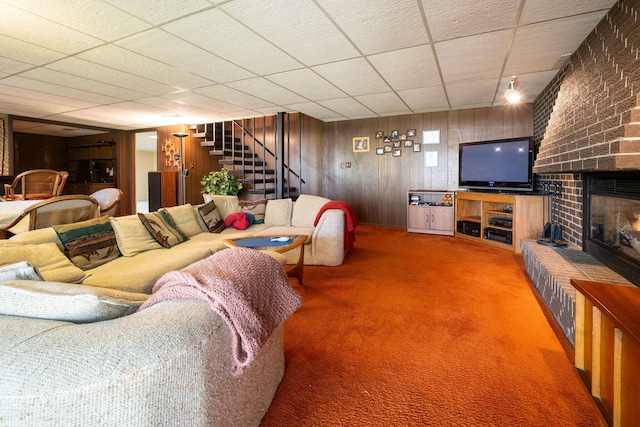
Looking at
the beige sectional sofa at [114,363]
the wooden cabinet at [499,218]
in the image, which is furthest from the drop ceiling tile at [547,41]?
Answer: the beige sectional sofa at [114,363]

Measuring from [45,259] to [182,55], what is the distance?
2222mm

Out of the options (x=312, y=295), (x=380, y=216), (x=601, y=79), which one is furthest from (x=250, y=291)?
(x=380, y=216)

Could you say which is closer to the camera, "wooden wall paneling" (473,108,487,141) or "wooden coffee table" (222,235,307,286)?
"wooden coffee table" (222,235,307,286)

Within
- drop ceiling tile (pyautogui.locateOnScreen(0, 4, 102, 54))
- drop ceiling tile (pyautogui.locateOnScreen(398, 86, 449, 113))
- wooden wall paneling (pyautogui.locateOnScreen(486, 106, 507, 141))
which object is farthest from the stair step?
wooden wall paneling (pyautogui.locateOnScreen(486, 106, 507, 141))

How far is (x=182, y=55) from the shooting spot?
318cm

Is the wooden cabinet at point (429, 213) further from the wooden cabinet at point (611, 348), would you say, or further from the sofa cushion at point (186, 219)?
the wooden cabinet at point (611, 348)

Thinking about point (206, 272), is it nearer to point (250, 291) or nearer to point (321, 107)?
point (250, 291)

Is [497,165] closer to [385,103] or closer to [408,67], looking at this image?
[385,103]

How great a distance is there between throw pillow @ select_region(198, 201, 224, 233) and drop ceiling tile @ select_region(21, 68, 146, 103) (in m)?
2.02

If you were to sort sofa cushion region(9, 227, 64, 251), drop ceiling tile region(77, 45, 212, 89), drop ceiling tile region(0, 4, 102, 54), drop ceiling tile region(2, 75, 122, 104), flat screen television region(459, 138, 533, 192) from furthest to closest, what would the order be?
flat screen television region(459, 138, 533, 192) → drop ceiling tile region(2, 75, 122, 104) → drop ceiling tile region(77, 45, 212, 89) → drop ceiling tile region(0, 4, 102, 54) → sofa cushion region(9, 227, 64, 251)

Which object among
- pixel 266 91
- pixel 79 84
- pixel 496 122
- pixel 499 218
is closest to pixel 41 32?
pixel 79 84

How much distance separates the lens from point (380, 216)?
6.69 meters

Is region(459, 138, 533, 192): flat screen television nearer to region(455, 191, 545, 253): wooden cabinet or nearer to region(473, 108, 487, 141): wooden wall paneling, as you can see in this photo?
region(455, 191, 545, 253): wooden cabinet

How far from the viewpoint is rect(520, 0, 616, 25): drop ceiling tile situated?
2.29 m
